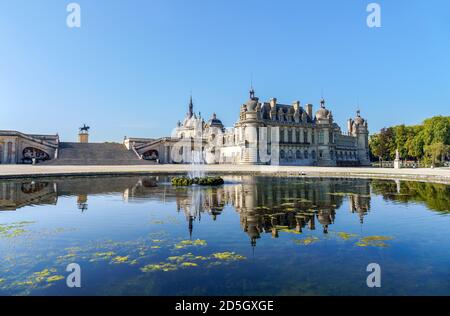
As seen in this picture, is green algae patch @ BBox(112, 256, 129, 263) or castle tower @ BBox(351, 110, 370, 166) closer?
green algae patch @ BBox(112, 256, 129, 263)

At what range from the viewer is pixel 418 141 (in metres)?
66.6

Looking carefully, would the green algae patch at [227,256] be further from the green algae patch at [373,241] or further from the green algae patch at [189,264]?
the green algae patch at [373,241]

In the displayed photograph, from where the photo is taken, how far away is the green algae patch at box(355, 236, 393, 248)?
317 inches

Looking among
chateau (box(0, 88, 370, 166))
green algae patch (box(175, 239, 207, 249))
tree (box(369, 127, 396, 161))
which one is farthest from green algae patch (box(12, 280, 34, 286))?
tree (box(369, 127, 396, 161))

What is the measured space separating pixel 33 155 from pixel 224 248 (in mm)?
54917

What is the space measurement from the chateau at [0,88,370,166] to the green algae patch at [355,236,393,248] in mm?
46585

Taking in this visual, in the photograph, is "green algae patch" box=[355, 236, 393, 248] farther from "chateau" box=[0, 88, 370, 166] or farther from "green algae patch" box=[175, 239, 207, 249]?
"chateau" box=[0, 88, 370, 166]

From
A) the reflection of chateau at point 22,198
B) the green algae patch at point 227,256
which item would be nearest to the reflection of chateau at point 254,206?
the reflection of chateau at point 22,198

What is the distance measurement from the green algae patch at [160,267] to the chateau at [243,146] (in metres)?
45.7

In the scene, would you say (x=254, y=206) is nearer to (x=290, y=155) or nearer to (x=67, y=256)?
(x=67, y=256)

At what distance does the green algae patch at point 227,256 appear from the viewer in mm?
6984
